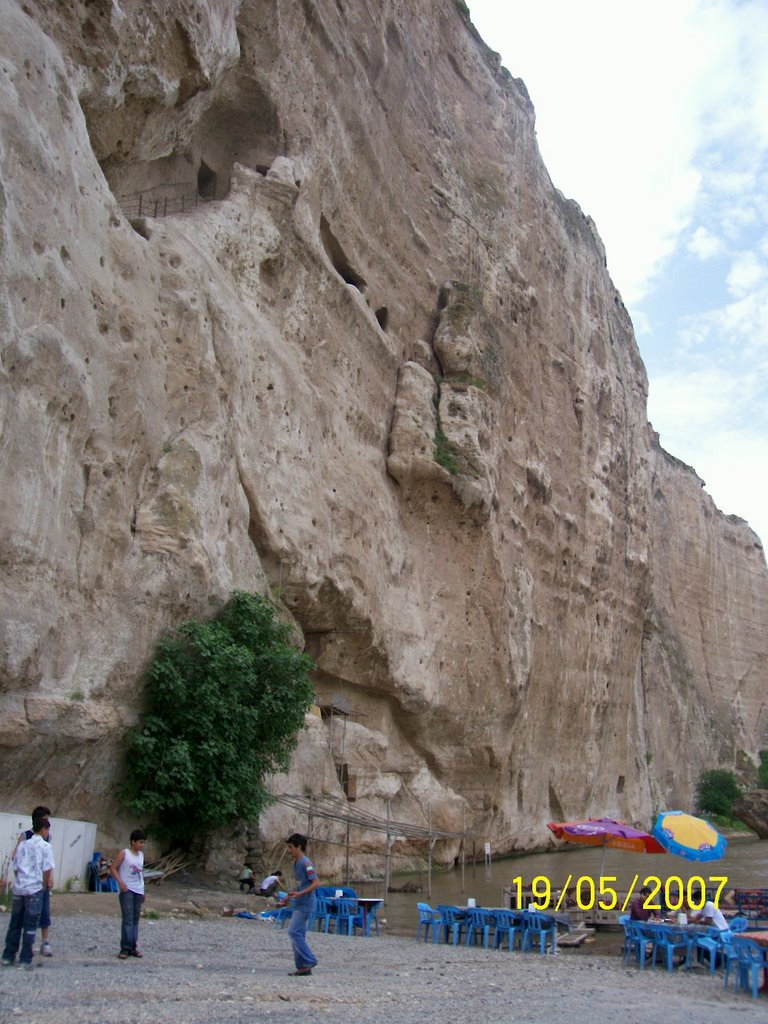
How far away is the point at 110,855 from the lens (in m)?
14.1

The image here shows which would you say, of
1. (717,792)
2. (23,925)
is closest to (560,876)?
(23,925)

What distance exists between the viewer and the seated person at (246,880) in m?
15.5

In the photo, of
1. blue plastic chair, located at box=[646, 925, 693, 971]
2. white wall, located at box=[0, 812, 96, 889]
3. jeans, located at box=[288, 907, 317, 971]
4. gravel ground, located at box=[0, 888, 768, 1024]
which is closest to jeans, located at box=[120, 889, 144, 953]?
gravel ground, located at box=[0, 888, 768, 1024]

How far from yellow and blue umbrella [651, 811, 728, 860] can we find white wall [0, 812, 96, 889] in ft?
25.3

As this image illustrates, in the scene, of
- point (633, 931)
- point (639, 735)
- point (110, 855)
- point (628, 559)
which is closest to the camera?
point (633, 931)

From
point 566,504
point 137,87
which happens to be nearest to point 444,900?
point 137,87

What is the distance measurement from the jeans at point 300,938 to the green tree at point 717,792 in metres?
51.3

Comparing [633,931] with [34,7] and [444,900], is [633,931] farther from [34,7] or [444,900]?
[34,7]

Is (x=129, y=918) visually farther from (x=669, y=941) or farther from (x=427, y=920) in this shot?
(x=669, y=941)

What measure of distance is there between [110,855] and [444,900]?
820cm

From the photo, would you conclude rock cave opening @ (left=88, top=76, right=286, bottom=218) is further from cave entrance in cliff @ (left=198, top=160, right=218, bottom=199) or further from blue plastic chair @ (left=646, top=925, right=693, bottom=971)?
blue plastic chair @ (left=646, top=925, right=693, bottom=971)

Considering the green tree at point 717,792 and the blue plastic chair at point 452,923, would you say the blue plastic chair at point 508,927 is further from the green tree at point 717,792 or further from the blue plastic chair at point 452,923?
the green tree at point 717,792

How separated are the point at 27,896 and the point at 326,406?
54.1 ft

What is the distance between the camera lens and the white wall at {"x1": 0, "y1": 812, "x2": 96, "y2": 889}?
36.1ft
